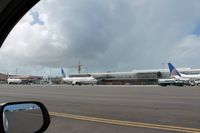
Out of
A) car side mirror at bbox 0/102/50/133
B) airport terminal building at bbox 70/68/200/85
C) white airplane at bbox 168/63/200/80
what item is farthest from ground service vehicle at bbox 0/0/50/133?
airport terminal building at bbox 70/68/200/85

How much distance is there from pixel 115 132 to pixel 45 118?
6.35 m

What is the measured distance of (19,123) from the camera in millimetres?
3289

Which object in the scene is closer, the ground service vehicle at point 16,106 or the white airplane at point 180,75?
the ground service vehicle at point 16,106

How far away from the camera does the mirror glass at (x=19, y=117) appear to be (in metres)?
2.74

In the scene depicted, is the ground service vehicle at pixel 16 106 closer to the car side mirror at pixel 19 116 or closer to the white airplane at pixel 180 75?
the car side mirror at pixel 19 116

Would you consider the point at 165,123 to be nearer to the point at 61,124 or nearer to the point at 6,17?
the point at 61,124

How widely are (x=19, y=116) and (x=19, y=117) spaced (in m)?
0.06

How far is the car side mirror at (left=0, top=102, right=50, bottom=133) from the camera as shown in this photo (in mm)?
2706

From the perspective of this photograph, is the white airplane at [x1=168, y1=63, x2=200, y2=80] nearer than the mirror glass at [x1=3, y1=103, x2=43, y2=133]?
No

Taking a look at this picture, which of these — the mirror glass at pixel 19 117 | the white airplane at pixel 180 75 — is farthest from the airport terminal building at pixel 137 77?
the mirror glass at pixel 19 117

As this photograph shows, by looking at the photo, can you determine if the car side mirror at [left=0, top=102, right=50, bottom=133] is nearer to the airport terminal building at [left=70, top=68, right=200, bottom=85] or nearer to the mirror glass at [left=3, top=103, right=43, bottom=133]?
the mirror glass at [left=3, top=103, right=43, bottom=133]

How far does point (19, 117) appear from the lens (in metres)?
3.18

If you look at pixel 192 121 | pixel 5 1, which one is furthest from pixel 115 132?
pixel 5 1

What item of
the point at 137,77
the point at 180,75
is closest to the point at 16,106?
the point at 180,75
